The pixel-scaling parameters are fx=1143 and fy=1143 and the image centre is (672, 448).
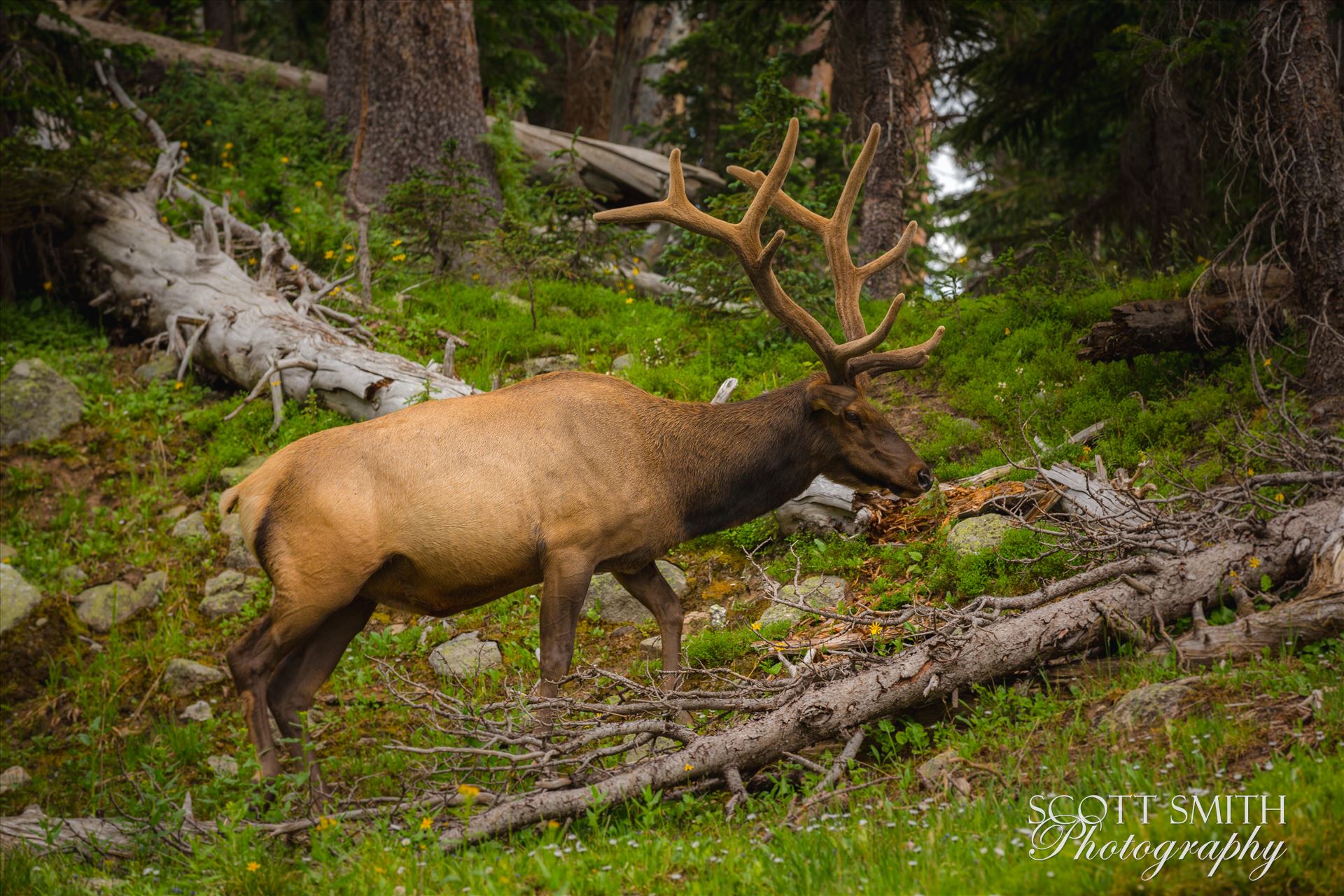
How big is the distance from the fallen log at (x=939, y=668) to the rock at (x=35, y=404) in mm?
6694

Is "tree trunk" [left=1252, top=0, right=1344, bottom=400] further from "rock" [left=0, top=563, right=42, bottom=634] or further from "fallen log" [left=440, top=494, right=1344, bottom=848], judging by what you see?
"rock" [left=0, top=563, right=42, bottom=634]

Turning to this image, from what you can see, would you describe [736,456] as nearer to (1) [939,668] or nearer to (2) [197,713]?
(1) [939,668]

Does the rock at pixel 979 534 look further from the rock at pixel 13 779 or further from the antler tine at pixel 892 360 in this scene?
the rock at pixel 13 779

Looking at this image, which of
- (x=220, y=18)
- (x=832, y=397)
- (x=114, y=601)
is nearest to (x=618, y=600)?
(x=832, y=397)

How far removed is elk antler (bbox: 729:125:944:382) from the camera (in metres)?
6.62

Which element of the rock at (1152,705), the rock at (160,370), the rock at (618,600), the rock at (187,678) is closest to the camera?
the rock at (1152,705)

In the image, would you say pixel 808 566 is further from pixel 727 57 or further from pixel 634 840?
pixel 727 57

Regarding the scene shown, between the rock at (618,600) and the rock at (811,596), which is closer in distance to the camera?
the rock at (811,596)

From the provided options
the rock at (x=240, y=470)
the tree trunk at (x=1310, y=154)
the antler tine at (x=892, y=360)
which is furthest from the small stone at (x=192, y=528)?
the tree trunk at (x=1310, y=154)

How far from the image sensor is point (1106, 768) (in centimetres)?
432

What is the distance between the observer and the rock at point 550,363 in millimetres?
10180

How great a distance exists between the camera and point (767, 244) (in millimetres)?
6773

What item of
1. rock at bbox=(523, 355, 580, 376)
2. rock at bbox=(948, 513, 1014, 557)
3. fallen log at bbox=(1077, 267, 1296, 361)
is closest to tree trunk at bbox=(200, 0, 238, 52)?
rock at bbox=(523, 355, 580, 376)

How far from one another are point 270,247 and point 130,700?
5151 millimetres
